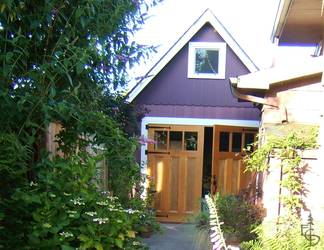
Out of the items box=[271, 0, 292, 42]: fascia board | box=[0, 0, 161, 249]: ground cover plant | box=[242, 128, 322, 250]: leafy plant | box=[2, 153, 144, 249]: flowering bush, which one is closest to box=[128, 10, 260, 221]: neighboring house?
box=[271, 0, 292, 42]: fascia board

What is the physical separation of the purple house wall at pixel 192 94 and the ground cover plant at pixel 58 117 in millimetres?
6487

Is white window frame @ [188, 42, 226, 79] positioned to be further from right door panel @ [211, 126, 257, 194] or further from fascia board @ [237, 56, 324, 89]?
fascia board @ [237, 56, 324, 89]

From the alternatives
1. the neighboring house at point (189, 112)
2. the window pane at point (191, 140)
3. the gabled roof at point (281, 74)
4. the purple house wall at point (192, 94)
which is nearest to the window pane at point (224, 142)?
the neighboring house at point (189, 112)

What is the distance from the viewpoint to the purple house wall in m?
9.61

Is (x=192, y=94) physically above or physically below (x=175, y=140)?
above

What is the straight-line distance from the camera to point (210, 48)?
9820mm

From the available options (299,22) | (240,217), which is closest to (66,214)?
(240,217)

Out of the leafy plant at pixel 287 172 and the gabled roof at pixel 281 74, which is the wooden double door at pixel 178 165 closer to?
the gabled roof at pixel 281 74

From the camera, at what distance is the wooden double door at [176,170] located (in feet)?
31.4

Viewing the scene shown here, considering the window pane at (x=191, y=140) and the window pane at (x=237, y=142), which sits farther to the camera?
the window pane at (x=191, y=140)

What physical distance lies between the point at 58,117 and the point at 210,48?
735cm

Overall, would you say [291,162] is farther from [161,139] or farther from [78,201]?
[161,139]

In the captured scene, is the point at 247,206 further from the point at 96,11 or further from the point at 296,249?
the point at 96,11

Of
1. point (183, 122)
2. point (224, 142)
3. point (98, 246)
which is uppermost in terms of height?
point (183, 122)
